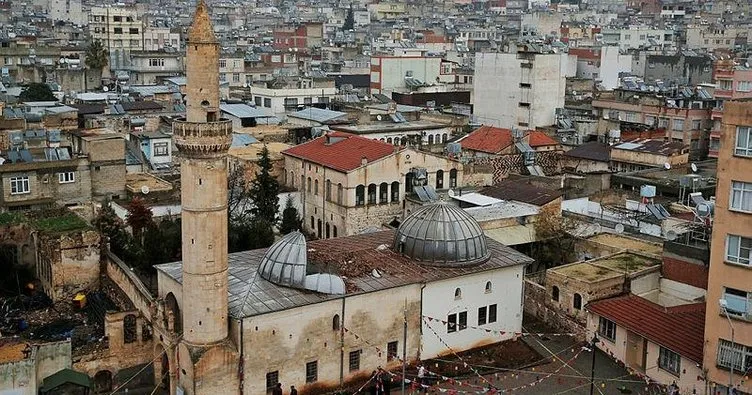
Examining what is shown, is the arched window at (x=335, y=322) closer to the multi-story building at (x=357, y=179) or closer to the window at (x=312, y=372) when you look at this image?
the window at (x=312, y=372)

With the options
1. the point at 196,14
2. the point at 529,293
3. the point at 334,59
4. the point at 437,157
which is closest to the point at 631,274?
the point at 529,293

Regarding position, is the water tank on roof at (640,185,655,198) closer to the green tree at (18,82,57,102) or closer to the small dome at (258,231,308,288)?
the small dome at (258,231,308,288)

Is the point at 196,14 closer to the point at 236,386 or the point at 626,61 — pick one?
the point at 236,386

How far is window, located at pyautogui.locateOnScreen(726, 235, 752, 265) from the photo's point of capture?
30062mm

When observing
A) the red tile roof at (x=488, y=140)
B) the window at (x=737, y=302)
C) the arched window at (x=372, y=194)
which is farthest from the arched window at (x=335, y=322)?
the red tile roof at (x=488, y=140)

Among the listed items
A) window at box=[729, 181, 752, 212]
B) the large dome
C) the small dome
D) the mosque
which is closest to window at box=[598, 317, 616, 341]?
the mosque

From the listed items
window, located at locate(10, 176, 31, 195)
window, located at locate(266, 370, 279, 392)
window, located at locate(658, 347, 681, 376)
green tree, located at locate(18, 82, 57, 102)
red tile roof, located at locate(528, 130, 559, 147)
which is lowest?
window, located at locate(266, 370, 279, 392)

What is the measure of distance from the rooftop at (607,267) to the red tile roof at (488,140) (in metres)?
21.2

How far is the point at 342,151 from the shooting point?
5172cm

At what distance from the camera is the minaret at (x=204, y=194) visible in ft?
100

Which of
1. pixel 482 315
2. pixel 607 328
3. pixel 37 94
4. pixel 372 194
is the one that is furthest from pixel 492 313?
pixel 37 94

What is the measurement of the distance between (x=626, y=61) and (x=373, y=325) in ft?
296

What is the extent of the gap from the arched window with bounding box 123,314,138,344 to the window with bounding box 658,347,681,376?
2035 centimetres

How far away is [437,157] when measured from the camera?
52.8m
